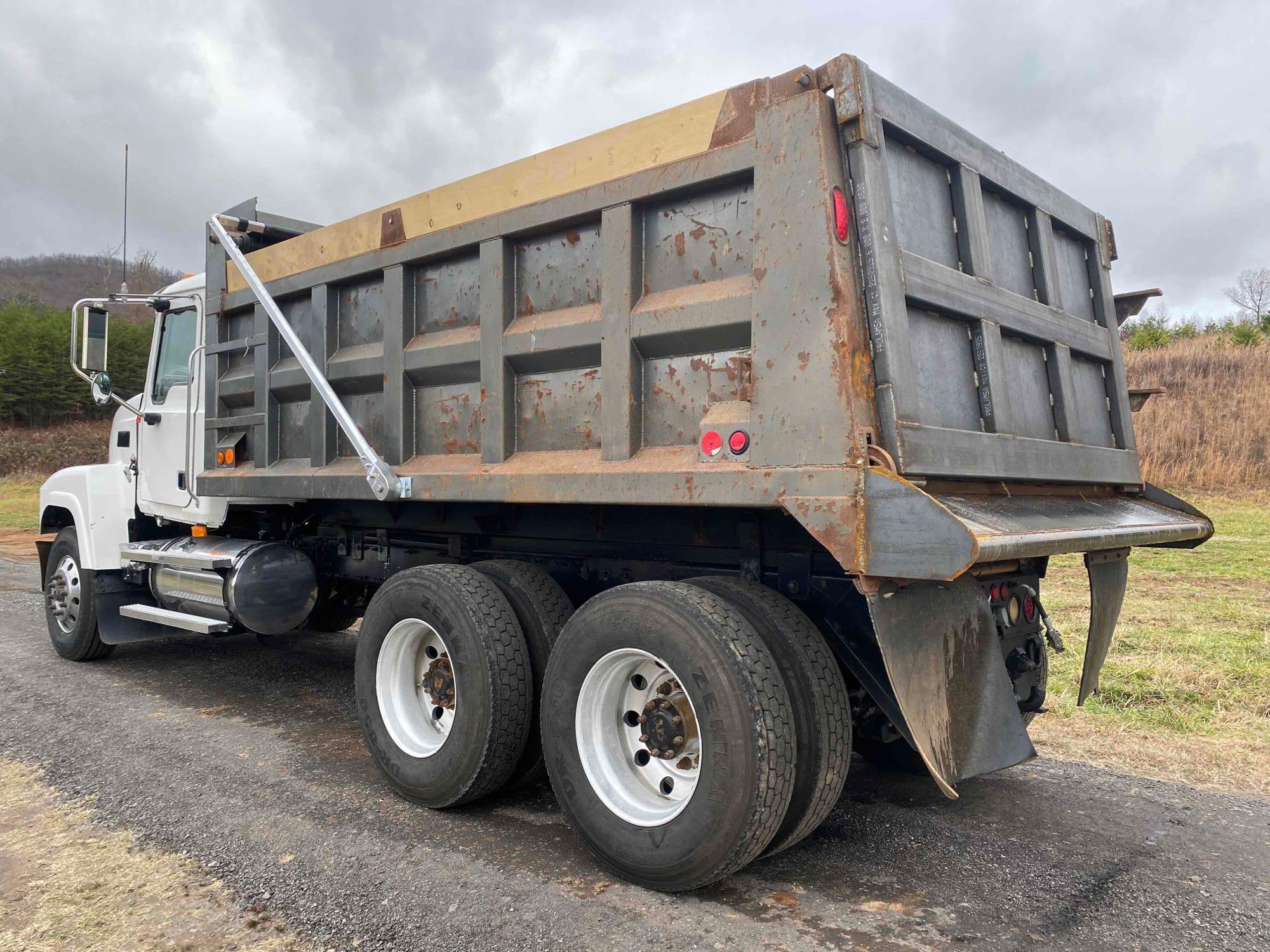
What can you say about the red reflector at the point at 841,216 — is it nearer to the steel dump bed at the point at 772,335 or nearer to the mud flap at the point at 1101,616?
the steel dump bed at the point at 772,335

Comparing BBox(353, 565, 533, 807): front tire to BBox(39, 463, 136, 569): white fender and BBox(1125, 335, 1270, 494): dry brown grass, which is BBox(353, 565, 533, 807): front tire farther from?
BBox(1125, 335, 1270, 494): dry brown grass

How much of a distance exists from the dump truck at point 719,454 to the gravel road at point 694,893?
0.62 feet

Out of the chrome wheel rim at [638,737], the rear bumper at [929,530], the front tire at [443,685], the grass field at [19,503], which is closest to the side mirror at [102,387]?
the front tire at [443,685]

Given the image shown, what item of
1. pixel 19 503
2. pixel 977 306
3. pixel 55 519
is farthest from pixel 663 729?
pixel 19 503

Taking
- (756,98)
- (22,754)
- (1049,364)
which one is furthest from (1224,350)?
(22,754)

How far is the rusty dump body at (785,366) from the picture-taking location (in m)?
2.79

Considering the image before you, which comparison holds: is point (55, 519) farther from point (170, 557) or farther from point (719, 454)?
point (719, 454)

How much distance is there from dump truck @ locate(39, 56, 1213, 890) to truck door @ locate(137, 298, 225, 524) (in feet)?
3.47

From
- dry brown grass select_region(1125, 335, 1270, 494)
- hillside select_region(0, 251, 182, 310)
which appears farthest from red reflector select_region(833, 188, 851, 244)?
hillside select_region(0, 251, 182, 310)

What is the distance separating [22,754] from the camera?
4.54m

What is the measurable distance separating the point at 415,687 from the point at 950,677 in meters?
2.40

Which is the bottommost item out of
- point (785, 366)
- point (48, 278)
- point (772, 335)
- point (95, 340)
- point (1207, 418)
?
point (785, 366)

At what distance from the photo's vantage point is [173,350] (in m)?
6.21

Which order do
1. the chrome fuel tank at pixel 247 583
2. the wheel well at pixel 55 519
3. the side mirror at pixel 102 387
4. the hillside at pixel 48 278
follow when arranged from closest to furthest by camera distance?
the chrome fuel tank at pixel 247 583
the side mirror at pixel 102 387
the wheel well at pixel 55 519
the hillside at pixel 48 278
